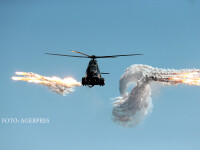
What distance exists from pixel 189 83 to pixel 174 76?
337 cm

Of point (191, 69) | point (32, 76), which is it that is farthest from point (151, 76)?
point (32, 76)

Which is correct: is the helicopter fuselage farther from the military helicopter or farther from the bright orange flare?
the bright orange flare

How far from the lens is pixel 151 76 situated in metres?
70.6

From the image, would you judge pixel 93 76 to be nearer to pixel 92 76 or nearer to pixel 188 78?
pixel 92 76

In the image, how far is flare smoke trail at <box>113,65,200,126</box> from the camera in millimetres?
68875

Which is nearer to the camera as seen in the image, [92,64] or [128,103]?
[92,64]

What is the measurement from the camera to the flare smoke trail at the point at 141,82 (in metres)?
68.9

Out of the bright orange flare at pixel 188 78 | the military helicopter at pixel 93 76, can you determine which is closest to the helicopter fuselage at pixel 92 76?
the military helicopter at pixel 93 76

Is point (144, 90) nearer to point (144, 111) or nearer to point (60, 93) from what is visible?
point (144, 111)

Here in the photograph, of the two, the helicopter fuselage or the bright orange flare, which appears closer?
the helicopter fuselage

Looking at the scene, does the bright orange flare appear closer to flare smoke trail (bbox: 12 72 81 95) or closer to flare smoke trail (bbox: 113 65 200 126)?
flare smoke trail (bbox: 113 65 200 126)

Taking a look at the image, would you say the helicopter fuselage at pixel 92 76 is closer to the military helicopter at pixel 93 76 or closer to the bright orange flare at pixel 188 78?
the military helicopter at pixel 93 76

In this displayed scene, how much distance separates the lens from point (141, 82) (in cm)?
7212

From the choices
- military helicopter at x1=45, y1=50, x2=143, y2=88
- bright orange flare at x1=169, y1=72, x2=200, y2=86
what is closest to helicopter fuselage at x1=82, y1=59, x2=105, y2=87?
military helicopter at x1=45, y1=50, x2=143, y2=88
